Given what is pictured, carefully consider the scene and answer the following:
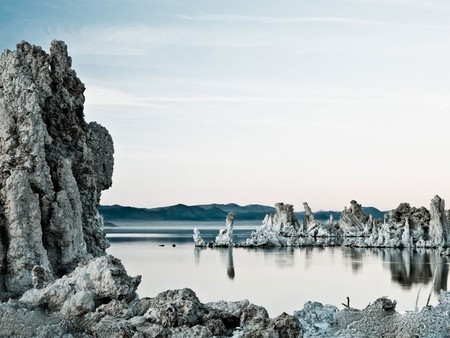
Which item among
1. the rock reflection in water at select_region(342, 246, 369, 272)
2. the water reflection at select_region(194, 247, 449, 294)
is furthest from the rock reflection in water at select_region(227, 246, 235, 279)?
the rock reflection in water at select_region(342, 246, 369, 272)

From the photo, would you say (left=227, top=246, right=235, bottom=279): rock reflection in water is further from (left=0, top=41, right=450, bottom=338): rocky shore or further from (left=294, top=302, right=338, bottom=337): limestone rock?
(left=294, top=302, right=338, bottom=337): limestone rock

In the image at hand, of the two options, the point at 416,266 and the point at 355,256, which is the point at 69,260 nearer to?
the point at 416,266

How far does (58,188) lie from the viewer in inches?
623

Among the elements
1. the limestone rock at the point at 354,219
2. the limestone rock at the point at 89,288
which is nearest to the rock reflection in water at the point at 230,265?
the limestone rock at the point at 354,219

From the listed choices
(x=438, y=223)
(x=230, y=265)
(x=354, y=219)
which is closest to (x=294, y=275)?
(x=230, y=265)

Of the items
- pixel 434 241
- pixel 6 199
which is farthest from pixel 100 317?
pixel 434 241

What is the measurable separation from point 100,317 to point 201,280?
138 ft

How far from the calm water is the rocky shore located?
630 inches

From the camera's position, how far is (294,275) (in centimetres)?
5406

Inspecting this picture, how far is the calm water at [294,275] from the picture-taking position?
132 feet

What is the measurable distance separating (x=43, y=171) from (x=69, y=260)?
194 cm

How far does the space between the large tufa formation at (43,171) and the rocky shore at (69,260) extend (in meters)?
0.02

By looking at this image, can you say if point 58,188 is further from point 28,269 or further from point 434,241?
point 434,241

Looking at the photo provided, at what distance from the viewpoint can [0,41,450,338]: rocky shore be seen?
9273 millimetres
